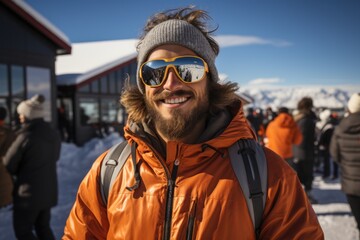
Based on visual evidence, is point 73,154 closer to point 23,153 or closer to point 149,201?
point 23,153

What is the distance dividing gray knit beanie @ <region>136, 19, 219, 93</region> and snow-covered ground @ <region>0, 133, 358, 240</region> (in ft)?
11.4

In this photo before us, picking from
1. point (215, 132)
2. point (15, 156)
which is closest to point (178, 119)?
point (215, 132)

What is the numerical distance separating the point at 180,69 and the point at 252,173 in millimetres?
675

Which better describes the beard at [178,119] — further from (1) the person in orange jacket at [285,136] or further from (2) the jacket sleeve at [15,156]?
(1) the person in orange jacket at [285,136]

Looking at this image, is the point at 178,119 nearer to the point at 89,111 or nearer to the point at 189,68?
the point at 189,68

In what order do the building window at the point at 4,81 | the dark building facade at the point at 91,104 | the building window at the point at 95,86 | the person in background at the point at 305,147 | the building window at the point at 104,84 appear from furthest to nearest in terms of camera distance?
the building window at the point at 104,84
the building window at the point at 95,86
the dark building facade at the point at 91,104
the building window at the point at 4,81
the person in background at the point at 305,147

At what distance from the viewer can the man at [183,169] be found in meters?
Result: 1.29

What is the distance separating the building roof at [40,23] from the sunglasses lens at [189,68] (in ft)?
29.0

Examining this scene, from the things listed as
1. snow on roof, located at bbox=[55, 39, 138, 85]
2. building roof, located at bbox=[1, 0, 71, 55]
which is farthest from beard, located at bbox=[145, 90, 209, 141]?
snow on roof, located at bbox=[55, 39, 138, 85]

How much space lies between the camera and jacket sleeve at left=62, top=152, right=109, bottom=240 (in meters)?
1.54

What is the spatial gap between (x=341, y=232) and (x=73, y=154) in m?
8.53

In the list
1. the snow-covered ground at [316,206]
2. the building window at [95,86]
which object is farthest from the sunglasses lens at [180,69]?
the building window at [95,86]

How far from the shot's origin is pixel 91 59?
48.0 feet

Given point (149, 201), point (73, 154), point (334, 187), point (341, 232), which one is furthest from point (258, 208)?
point (73, 154)
